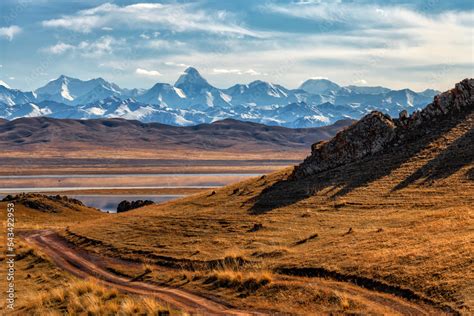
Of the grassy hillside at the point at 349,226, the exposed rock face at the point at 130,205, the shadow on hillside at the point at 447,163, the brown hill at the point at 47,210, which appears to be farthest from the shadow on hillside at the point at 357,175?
the exposed rock face at the point at 130,205

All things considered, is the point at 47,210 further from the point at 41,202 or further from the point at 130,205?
the point at 130,205

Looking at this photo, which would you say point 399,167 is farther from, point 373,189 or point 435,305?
point 435,305

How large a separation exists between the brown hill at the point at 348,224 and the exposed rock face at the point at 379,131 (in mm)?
115

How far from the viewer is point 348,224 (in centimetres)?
3228

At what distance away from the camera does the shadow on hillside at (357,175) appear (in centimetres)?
4109

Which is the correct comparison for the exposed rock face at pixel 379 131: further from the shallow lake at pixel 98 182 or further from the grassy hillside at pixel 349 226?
the shallow lake at pixel 98 182

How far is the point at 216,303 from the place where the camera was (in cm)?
2281

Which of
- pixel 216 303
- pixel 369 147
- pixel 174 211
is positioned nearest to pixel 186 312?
pixel 216 303

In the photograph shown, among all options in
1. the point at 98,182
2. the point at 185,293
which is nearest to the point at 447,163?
the point at 185,293

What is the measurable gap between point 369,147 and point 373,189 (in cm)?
924

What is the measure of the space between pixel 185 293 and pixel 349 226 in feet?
39.4

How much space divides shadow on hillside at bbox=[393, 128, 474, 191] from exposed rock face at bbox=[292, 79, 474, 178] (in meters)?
5.59

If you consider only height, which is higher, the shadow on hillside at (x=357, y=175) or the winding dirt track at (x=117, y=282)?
the shadow on hillside at (x=357, y=175)

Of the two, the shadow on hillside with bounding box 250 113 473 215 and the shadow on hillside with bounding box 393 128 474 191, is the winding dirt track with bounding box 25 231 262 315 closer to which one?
the shadow on hillside with bounding box 250 113 473 215
